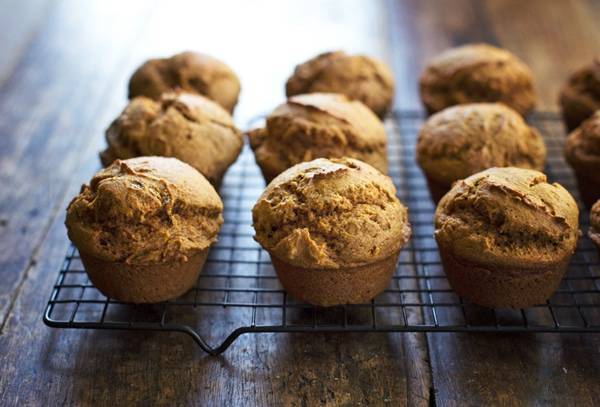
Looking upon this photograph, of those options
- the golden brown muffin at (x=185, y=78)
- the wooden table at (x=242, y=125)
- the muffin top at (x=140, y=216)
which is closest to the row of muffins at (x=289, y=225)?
the muffin top at (x=140, y=216)

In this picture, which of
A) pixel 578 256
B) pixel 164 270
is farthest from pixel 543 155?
pixel 164 270

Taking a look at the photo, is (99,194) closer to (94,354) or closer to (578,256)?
(94,354)

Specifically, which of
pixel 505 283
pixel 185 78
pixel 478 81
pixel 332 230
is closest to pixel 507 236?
pixel 505 283

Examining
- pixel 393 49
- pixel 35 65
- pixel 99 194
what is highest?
pixel 99 194

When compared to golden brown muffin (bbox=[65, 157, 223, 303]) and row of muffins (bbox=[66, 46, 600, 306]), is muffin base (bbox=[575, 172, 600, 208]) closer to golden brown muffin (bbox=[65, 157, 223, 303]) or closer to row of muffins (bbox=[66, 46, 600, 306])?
row of muffins (bbox=[66, 46, 600, 306])

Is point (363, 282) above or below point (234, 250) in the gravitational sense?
above

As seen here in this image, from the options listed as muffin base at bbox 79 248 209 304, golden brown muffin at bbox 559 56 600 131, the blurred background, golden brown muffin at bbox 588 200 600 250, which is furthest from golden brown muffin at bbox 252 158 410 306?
the blurred background
